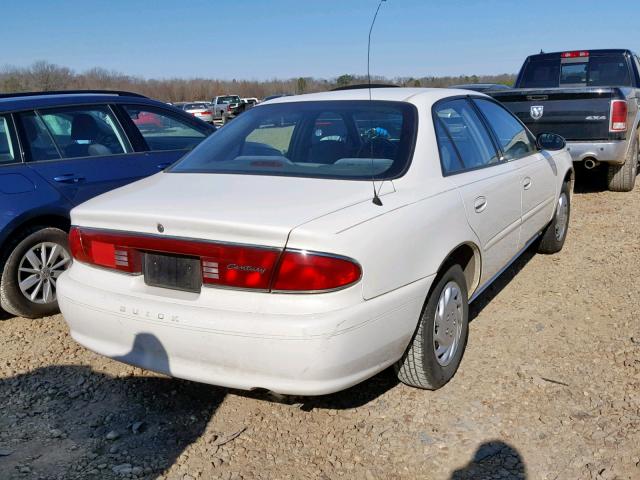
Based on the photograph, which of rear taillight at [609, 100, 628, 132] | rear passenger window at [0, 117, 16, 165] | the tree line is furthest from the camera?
the tree line

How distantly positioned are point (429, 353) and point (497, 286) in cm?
212

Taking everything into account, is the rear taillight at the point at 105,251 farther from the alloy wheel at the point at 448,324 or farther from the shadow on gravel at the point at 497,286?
the shadow on gravel at the point at 497,286

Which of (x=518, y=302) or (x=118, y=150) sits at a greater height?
(x=118, y=150)

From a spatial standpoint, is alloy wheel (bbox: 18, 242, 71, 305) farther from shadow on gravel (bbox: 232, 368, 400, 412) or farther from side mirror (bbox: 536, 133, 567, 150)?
side mirror (bbox: 536, 133, 567, 150)

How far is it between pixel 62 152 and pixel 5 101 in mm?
538

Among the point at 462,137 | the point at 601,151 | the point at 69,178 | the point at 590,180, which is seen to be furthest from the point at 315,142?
the point at 590,180

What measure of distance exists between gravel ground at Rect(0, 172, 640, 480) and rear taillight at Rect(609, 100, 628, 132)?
153 inches

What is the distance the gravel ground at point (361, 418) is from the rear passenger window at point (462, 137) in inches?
44.8

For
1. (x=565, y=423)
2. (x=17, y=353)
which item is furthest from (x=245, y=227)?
(x=17, y=353)

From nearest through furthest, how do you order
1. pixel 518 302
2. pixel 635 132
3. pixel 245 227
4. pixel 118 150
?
pixel 245 227
pixel 518 302
pixel 118 150
pixel 635 132

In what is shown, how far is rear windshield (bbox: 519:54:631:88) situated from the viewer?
9.91 metres

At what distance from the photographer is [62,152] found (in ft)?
16.0

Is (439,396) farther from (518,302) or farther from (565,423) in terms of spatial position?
(518,302)

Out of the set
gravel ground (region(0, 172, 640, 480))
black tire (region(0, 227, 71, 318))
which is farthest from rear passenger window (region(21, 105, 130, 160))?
gravel ground (region(0, 172, 640, 480))
